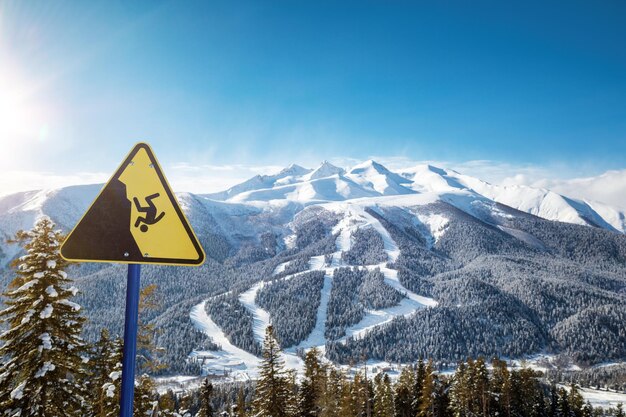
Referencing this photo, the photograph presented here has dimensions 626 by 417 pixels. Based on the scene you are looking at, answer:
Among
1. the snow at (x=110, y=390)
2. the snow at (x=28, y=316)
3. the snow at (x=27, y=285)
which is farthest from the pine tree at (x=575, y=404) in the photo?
the snow at (x=27, y=285)

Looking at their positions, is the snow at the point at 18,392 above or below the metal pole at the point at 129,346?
below

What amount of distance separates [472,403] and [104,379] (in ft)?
135

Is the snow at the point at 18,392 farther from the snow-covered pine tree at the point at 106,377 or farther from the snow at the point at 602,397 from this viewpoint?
the snow at the point at 602,397

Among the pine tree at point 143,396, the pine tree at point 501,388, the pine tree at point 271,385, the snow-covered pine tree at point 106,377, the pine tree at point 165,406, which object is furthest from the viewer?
the pine tree at point 501,388

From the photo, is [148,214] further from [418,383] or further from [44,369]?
[418,383]

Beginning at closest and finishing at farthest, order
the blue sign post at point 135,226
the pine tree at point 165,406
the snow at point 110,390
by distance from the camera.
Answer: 1. the blue sign post at point 135,226
2. the snow at point 110,390
3. the pine tree at point 165,406

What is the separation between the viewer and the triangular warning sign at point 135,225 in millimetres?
3299

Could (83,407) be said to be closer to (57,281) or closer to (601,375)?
(57,281)

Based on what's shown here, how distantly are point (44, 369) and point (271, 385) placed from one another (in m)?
18.1

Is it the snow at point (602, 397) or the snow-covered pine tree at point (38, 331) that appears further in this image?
the snow at point (602, 397)

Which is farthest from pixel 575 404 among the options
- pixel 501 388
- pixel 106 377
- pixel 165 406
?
pixel 106 377

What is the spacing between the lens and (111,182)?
332cm

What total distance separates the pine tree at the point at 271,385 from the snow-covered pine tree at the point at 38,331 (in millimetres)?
16006

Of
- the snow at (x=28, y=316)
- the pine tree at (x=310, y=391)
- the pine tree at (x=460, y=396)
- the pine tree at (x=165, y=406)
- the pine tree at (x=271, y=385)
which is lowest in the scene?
the pine tree at (x=460, y=396)
